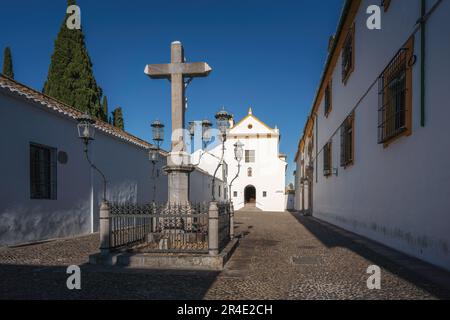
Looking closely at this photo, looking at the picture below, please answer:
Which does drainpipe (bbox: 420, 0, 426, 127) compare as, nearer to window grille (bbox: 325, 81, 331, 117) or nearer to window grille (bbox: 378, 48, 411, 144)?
window grille (bbox: 378, 48, 411, 144)

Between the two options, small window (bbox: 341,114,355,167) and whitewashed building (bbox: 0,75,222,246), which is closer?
whitewashed building (bbox: 0,75,222,246)

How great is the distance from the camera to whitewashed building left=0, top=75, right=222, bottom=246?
7086 mm

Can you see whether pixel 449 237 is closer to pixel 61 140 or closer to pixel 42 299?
pixel 42 299

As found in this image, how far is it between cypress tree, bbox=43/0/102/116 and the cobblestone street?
1468 centimetres

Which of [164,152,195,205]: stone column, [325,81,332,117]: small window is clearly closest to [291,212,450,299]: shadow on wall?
[164,152,195,205]: stone column

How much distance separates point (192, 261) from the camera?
5.05 meters

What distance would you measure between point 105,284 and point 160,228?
8.84 feet

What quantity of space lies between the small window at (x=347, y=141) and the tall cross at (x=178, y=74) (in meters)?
5.35

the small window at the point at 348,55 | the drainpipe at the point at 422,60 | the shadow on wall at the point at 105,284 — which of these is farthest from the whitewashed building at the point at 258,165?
the shadow on wall at the point at 105,284

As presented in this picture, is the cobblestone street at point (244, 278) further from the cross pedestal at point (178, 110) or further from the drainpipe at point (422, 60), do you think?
the drainpipe at point (422, 60)

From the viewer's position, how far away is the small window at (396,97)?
18.6 feet

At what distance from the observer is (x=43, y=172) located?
8.33 m

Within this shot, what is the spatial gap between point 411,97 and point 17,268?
745 cm
